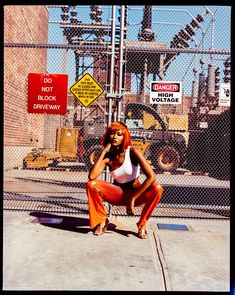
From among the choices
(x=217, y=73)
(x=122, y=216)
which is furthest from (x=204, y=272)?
(x=217, y=73)

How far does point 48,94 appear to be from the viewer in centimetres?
528

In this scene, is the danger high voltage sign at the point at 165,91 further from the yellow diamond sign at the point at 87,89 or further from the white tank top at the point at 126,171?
the white tank top at the point at 126,171

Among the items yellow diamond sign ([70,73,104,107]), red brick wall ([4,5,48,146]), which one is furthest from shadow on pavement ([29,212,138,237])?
red brick wall ([4,5,48,146])

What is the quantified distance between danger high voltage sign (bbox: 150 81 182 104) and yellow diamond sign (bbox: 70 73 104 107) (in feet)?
2.88

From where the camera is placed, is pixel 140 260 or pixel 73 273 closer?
pixel 73 273

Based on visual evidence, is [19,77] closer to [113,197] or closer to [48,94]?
[48,94]

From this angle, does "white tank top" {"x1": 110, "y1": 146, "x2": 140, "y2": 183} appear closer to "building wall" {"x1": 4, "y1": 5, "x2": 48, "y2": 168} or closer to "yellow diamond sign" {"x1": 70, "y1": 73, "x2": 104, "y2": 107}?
"yellow diamond sign" {"x1": 70, "y1": 73, "x2": 104, "y2": 107}

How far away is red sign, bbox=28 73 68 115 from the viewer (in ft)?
17.1

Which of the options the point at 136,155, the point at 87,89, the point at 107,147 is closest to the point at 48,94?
the point at 87,89

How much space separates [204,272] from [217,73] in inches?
790

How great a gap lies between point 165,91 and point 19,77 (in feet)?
30.9

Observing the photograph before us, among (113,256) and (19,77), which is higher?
(19,77)
